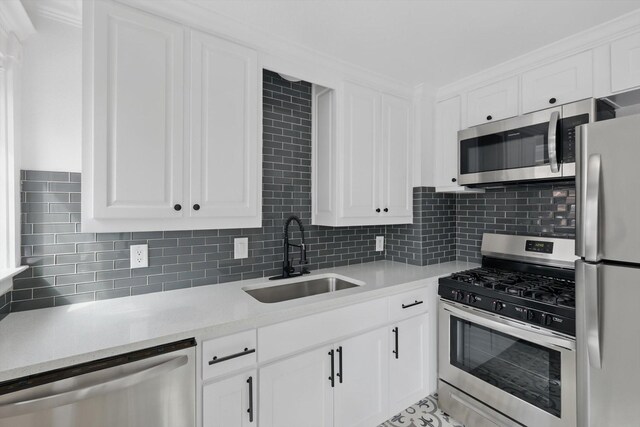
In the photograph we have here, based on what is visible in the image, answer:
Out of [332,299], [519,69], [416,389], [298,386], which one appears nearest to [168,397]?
[298,386]

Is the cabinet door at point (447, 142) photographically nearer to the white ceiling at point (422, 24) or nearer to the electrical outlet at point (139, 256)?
the white ceiling at point (422, 24)

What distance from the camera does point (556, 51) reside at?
2.00 meters

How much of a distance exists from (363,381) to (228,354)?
93cm

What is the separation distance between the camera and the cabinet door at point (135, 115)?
1.41m

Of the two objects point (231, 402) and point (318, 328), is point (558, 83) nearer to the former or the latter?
point (318, 328)

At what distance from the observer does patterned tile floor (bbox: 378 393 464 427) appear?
2059mm

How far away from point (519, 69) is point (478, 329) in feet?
5.90

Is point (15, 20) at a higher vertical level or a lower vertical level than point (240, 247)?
higher

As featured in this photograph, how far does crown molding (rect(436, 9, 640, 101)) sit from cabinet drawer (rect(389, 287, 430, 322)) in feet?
5.40

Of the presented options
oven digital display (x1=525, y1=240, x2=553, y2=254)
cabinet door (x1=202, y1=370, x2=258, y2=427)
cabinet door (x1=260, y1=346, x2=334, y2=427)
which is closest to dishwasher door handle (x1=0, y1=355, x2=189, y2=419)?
cabinet door (x1=202, y1=370, x2=258, y2=427)

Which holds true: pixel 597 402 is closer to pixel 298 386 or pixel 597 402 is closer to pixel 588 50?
pixel 298 386

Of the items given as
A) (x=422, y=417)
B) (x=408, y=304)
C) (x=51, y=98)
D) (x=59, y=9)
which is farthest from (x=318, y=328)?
(x=59, y=9)

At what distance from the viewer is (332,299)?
68.2 inches

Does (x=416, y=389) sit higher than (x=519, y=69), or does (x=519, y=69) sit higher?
(x=519, y=69)
